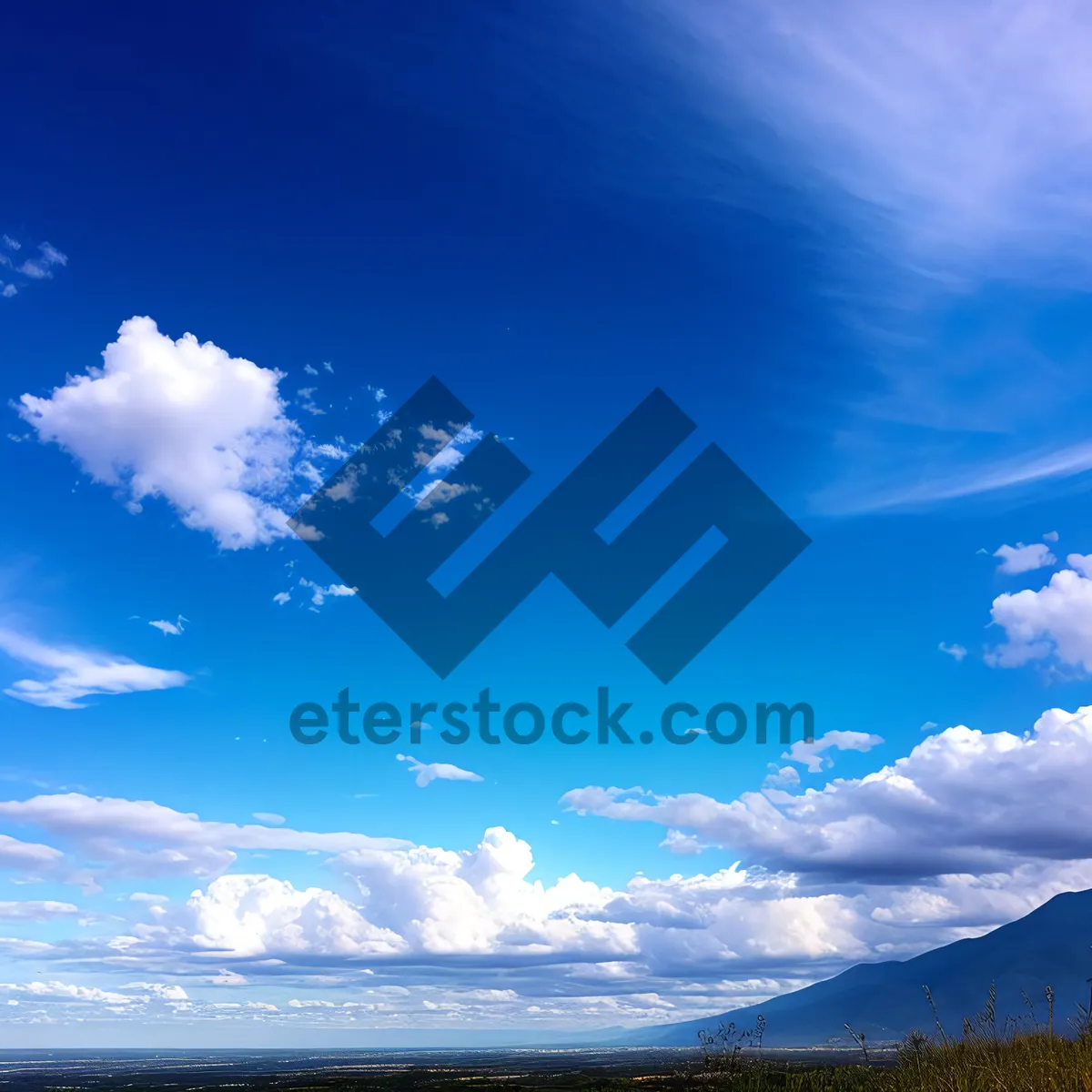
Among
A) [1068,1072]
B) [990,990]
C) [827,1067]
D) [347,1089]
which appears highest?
→ [990,990]

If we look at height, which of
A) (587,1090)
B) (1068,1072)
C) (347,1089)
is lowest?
(347,1089)

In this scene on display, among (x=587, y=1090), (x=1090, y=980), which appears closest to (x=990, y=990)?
(x=1090, y=980)

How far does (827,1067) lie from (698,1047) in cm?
459

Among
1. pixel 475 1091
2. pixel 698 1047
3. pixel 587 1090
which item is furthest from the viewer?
pixel 475 1091

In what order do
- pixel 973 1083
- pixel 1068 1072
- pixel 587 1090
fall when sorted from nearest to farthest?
1. pixel 1068 1072
2. pixel 973 1083
3. pixel 587 1090

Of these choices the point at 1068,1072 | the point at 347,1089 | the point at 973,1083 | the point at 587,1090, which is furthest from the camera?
the point at 347,1089

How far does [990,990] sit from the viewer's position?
14.2 metres

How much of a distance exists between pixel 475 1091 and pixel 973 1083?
156m

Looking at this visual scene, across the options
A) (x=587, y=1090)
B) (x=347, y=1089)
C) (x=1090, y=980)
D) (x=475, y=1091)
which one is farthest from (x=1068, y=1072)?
(x=347, y=1089)

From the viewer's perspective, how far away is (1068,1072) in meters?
14.0

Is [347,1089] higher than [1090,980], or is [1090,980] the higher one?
[1090,980]

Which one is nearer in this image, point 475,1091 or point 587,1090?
point 587,1090

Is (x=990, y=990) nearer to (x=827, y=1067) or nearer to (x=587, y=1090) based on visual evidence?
(x=827, y=1067)

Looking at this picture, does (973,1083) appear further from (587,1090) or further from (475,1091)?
(475,1091)
